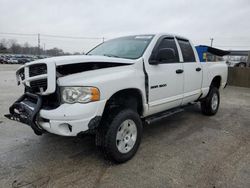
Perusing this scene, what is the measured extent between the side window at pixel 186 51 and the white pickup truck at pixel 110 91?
0.04m

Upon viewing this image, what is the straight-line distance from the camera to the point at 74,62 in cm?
261

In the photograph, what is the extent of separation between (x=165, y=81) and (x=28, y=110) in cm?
222

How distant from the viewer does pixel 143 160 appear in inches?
126

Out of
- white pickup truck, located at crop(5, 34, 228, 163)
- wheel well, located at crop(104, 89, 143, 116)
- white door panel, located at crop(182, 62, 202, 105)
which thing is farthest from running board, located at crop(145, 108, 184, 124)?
white door panel, located at crop(182, 62, 202, 105)

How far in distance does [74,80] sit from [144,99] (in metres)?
1.24

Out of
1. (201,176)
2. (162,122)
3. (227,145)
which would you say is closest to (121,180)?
(201,176)

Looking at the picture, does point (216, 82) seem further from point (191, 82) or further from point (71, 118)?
point (71, 118)

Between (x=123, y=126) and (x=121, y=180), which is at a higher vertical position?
(x=123, y=126)

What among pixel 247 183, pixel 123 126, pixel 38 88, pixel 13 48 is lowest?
pixel 247 183

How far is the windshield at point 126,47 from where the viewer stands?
3598 millimetres

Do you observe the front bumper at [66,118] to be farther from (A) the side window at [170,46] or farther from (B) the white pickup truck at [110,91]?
(A) the side window at [170,46]

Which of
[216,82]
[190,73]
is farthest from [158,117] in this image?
[216,82]

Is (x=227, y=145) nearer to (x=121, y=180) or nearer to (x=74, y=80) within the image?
(x=121, y=180)

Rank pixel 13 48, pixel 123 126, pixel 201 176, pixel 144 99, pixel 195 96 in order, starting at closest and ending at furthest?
pixel 201 176 < pixel 123 126 < pixel 144 99 < pixel 195 96 < pixel 13 48
